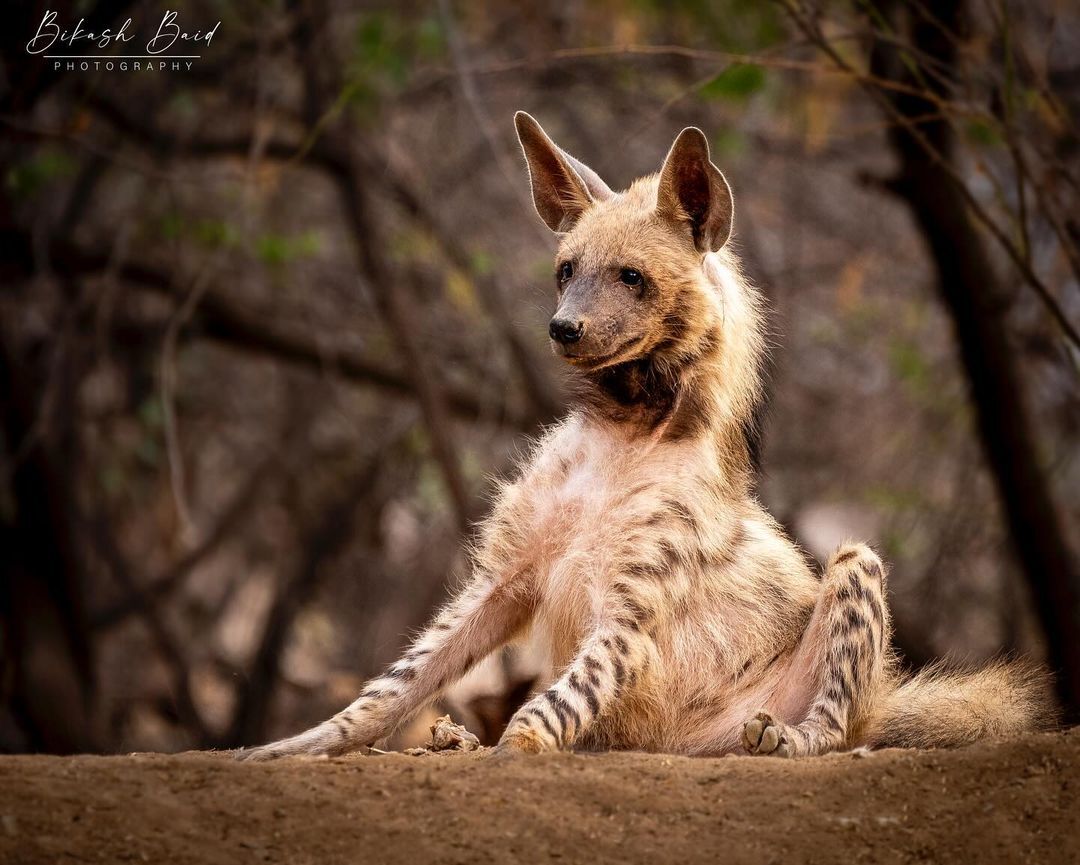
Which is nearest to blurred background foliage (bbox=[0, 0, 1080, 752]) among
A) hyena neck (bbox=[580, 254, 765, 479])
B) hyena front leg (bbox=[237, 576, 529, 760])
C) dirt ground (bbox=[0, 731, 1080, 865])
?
hyena front leg (bbox=[237, 576, 529, 760])

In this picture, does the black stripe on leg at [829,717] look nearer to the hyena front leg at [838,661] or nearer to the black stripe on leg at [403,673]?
the hyena front leg at [838,661]

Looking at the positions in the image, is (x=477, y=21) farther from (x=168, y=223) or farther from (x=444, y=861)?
(x=444, y=861)

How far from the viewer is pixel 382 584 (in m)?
15.0

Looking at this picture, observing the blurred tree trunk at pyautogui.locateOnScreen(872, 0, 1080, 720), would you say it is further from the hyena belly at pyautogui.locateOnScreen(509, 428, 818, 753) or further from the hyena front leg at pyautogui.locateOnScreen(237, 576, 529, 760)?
the hyena front leg at pyautogui.locateOnScreen(237, 576, 529, 760)

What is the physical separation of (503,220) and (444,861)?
10.4 meters

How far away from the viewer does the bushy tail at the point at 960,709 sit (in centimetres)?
525

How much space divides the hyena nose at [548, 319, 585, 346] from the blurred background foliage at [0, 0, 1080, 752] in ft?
7.22

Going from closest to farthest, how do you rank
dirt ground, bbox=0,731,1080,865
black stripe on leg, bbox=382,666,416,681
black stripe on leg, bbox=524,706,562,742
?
dirt ground, bbox=0,731,1080,865, black stripe on leg, bbox=524,706,562,742, black stripe on leg, bbox=382,666,416,681

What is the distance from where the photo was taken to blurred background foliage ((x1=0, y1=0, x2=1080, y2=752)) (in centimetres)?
925

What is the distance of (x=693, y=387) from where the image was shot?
18.0 ft

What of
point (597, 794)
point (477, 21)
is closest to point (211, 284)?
point (477, 21)

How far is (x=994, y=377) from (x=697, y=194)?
4120mm

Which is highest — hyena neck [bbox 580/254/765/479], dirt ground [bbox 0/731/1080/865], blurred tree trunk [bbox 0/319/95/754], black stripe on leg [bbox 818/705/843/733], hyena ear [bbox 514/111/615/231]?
Result: hyena ear [bbox 514/111/615/231]

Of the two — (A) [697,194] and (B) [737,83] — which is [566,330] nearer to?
(A) [697,194]
